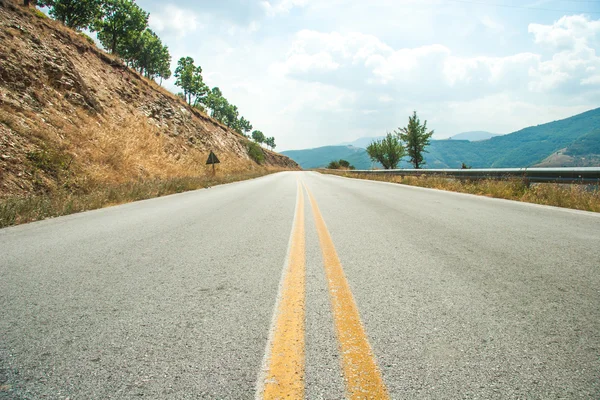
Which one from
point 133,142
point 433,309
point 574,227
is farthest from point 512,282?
point 133,142

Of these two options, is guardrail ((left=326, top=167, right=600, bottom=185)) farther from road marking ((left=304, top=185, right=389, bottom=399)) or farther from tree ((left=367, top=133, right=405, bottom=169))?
tree ((left=367, top=133, right=405, bottom=169))

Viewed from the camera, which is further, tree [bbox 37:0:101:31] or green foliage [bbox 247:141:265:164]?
green foliage [bbox 247:141:265:164]

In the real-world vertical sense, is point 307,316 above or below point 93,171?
below

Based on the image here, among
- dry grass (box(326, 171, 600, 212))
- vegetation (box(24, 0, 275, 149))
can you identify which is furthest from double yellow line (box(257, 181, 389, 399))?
vegetation (box(24, 0, 275, 149))

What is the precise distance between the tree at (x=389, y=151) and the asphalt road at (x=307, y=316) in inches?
2279

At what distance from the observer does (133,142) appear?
21234 mm

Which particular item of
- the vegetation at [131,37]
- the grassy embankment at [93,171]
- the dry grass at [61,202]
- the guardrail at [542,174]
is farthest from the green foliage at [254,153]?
the guardrail at [542,174]

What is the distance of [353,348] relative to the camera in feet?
5.35

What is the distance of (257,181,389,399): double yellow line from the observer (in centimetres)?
132

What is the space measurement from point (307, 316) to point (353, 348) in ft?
1.47

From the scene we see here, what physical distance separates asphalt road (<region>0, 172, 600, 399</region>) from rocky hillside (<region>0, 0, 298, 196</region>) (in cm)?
803

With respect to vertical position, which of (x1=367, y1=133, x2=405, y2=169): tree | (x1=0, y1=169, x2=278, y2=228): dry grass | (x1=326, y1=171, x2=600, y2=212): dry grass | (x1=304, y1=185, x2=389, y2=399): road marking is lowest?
(x1=304, y1=185, x2=389, y2=399): road marking

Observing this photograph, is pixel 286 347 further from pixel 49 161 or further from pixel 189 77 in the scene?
pixel 189 77

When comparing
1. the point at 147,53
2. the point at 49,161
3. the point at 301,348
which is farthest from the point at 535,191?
the point at 147,53
